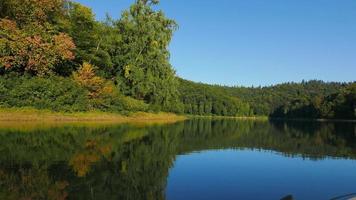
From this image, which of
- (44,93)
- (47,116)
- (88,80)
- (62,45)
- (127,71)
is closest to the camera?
(47,116)

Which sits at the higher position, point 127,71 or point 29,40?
point 29,40

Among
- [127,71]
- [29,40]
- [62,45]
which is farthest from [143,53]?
[29,40]

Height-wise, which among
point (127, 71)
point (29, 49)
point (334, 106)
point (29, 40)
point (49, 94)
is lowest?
point (49, 94)

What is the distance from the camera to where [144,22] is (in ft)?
238

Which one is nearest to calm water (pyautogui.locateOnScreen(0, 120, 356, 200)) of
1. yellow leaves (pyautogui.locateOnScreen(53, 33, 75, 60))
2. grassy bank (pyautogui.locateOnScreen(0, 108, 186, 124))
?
grassy bank (pyautogui.locateOnScreen(0, 108, 186, 124))

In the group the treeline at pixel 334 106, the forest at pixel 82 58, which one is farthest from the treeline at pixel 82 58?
the treeline at pixel 334 106

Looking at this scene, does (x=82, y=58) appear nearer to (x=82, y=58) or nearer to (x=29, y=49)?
(x=82, y=58)

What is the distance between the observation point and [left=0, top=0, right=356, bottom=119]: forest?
160ft

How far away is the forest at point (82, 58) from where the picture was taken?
48.8 metres

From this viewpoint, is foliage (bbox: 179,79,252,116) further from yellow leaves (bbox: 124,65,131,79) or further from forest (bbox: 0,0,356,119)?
yellow leaves (bbox: 124,65,131,79)

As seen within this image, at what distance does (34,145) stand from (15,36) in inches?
1134

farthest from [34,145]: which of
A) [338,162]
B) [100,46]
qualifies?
[100,46]

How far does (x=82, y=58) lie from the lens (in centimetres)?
6712

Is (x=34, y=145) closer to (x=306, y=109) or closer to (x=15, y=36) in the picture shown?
(x=15, y=36)
